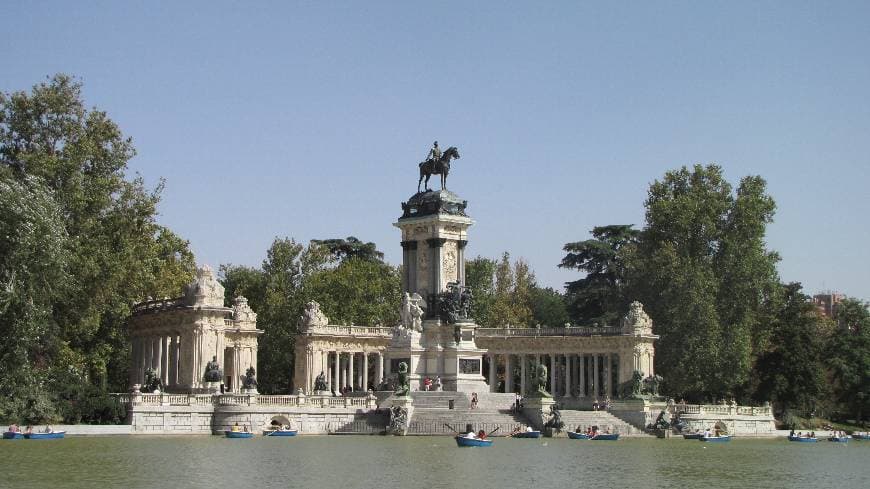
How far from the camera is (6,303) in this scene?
5084 cm

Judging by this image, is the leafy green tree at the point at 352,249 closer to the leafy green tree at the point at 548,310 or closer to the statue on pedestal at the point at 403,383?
the leafy green tree at the point at 548,310

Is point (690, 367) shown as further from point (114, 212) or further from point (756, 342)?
point (114, 212)

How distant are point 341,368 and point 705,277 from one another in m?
26.4

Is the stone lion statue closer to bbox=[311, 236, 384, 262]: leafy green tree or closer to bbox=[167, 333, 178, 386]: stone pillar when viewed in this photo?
bbox=[167, 333, 178, 386]: stone pillar

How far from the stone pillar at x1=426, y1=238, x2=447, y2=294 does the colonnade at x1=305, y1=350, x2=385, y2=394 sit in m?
6.32

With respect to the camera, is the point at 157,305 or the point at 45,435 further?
the point at 157,305

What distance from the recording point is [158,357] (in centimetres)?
7444

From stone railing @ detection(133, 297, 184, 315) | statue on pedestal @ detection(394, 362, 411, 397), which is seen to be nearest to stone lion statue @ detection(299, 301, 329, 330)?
stone railing @ detection(133, 297, 184, 315)

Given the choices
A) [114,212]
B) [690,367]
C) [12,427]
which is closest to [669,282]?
[690,367]

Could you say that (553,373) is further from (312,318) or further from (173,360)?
(173,360)

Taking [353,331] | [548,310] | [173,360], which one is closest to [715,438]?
[353,331]

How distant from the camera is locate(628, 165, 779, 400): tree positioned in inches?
3142

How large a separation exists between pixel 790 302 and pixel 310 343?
32.5m

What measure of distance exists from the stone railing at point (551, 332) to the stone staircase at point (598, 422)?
40.5ft
